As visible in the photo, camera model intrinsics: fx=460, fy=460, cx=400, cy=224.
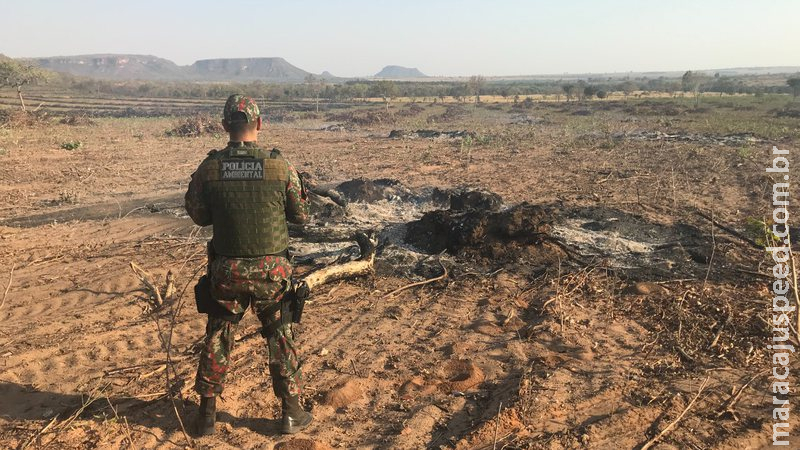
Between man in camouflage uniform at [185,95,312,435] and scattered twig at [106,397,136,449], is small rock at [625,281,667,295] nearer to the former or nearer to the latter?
man in camouflage uniform at [185,95,312,435]

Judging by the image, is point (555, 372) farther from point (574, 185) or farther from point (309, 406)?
point (574, 185)

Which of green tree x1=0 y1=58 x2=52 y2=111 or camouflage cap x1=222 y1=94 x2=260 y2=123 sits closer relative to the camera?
camouflage cap x1=222 y1=94 x2=260 y2=123

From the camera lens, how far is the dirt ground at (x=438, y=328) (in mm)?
2822

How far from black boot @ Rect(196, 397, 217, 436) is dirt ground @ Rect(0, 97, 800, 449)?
90 mm

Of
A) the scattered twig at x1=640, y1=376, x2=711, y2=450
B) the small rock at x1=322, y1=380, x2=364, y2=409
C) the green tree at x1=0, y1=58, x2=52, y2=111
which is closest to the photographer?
the scattered twig at x1=640, y1=376, x2=711, y2=450

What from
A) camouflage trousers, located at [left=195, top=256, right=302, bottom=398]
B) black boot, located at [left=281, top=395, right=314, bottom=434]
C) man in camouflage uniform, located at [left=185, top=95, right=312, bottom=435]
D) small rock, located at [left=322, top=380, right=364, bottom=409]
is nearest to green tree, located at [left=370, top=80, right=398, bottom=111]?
small rock, located at [left=322, top=380, right=364, bottom=409]

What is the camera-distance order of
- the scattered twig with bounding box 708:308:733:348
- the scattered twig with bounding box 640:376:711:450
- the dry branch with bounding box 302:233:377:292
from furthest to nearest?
the dry branch with bounding box 302:233:377:292
the scattered twig with bounding box 708:308:733:348
the scattered twig with bounding box 640:376:711:450

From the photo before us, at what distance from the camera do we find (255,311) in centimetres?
277

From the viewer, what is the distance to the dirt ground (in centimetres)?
282

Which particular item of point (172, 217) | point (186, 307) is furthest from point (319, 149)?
point (186, 307)

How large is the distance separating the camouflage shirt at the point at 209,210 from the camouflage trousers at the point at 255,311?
268 millimetres

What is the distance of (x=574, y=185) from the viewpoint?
10234 millimetres

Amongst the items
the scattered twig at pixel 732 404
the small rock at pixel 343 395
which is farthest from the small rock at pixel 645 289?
the small rock at pixel 343 395

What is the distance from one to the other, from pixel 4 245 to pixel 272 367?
19.8ft
